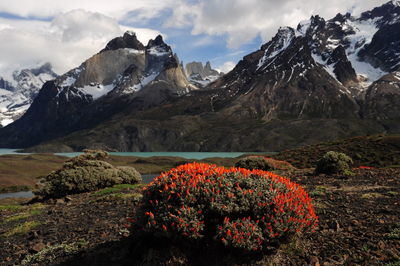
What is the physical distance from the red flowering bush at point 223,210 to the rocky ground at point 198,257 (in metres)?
0.64

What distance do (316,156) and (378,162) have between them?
8.93 metres

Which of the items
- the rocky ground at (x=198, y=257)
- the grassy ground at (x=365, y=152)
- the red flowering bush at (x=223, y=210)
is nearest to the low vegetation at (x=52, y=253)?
the rocky ground at (x=198, y=257)

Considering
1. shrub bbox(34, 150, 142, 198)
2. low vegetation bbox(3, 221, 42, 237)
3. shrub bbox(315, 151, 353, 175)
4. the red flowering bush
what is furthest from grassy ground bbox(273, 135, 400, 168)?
the red flowering bush

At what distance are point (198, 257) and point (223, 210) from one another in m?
1.35

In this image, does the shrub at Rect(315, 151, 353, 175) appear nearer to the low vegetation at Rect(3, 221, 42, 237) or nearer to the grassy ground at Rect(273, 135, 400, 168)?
Answer: the low vegetation at Rect(3, 221, 42, 237)

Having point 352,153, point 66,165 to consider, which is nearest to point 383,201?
point 66,165

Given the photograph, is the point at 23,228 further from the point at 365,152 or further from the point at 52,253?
the point at 365,152

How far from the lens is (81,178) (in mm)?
27969

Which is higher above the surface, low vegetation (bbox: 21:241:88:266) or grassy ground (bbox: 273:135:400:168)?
low vegetation (bbox: 21:241:88:266)

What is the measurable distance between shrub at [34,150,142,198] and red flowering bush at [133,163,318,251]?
19.7 m

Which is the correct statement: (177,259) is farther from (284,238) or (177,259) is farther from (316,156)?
(316,156)

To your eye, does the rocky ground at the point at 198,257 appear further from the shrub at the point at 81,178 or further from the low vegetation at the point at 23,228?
the shrub at the point at 81,178

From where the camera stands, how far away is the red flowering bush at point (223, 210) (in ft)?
27.8

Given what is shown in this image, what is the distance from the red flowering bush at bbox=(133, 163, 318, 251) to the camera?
8484mm
